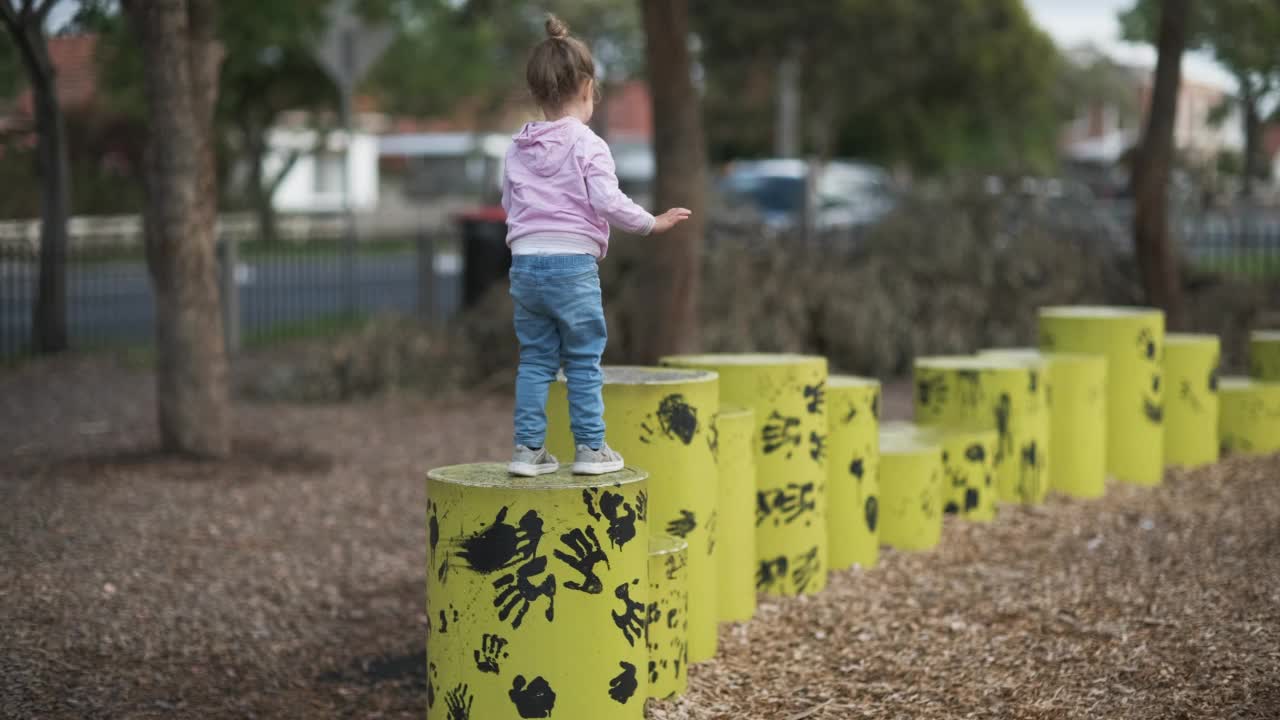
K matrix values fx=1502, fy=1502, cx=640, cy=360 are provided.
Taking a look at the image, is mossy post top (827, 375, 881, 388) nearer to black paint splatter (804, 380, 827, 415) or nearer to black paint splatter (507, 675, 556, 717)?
black paint splatter (804, 380, 827, 415)

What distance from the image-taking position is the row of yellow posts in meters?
3.82

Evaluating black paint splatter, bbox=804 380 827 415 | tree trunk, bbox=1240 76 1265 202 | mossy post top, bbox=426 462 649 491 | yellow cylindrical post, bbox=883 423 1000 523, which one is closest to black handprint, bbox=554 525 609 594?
mossy post top, bbox=426 462 649 491

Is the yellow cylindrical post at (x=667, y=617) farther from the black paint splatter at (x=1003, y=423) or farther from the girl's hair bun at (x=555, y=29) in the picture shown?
the black paint splatter at (x=1003, y=423)

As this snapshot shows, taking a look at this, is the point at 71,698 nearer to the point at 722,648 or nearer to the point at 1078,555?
the point at 722,648

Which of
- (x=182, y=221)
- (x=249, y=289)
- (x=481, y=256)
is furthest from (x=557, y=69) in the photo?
(x=249, y=289)

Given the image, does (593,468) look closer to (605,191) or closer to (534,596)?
(534,596)

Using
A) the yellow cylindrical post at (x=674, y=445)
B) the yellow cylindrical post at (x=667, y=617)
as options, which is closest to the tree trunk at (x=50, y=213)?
the yellow cylindrical post at (x=674, y=445)

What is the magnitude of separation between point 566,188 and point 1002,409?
361 cm

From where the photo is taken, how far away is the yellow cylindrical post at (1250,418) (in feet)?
28.6

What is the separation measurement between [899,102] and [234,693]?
35.4 meters

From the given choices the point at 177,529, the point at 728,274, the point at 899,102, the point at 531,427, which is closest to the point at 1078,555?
the point at 531,427

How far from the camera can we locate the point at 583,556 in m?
3.83

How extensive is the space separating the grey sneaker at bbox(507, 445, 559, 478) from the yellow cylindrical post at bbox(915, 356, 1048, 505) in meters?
3.46

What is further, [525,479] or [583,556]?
[525,479]
